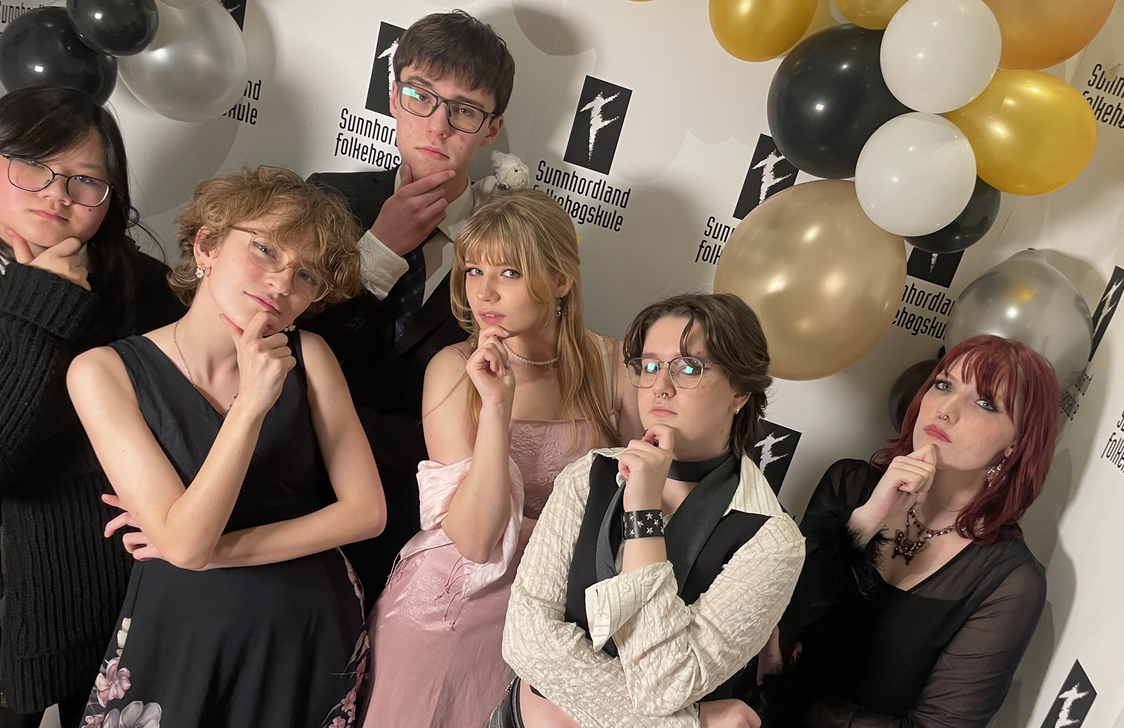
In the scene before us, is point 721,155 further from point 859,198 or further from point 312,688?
point 312,688

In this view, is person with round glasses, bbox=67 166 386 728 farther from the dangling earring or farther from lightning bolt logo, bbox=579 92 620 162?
the dangling earring

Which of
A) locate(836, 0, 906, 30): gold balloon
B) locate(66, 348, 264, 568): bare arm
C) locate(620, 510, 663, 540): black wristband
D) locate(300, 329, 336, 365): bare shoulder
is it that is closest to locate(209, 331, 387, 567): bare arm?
locate(300, 329, 336, 365): bare shoulder

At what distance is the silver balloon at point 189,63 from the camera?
7.68ft

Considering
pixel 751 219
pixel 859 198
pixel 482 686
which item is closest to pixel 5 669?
pixel 482 686

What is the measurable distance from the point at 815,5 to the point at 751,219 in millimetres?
585

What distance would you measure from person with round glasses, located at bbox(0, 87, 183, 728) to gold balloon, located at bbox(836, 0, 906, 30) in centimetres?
188

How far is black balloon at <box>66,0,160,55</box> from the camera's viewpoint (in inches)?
82.4

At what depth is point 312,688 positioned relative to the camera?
196 cm

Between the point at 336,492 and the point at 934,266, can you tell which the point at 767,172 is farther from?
the point at 336,492

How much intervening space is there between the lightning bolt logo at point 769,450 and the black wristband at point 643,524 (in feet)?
4.60

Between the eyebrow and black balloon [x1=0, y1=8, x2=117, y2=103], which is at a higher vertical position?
the eyebrow

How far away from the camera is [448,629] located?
200 centimetres

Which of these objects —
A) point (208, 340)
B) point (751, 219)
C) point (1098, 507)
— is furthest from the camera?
point (751, 219)

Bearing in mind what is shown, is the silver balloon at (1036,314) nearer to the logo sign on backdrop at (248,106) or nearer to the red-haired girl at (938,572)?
the red-haired girl at (938,572)
